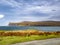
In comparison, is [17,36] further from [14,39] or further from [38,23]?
[38,23]

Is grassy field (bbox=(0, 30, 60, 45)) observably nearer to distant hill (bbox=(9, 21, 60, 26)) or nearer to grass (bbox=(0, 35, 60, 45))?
grass (bbox=(0, 35, 60, 45))

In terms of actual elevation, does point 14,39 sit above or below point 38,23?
below

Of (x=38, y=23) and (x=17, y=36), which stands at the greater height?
(x=38, y=23)

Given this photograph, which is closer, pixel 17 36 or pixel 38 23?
pixel 38 23

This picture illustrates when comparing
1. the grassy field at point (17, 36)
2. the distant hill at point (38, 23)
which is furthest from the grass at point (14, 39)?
the distant hill at point (38, 23)

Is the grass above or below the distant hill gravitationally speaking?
below

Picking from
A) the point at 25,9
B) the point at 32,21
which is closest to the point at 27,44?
the point at 32,21

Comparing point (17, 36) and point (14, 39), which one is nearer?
point (14, 39)

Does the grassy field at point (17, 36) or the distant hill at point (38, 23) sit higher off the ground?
the distant hill at point (38, 23)

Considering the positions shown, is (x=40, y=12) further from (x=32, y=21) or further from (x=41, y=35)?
(x=41, y=35)

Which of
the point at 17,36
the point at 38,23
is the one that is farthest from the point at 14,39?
the point at 38,23

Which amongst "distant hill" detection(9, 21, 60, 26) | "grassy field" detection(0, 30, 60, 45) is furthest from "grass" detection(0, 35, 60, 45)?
"distant hill" detection(9, 21, 60, 26)

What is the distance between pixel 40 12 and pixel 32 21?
1.28ft

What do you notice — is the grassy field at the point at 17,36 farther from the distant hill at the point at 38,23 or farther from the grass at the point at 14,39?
the distant hill at the point at 38,23
